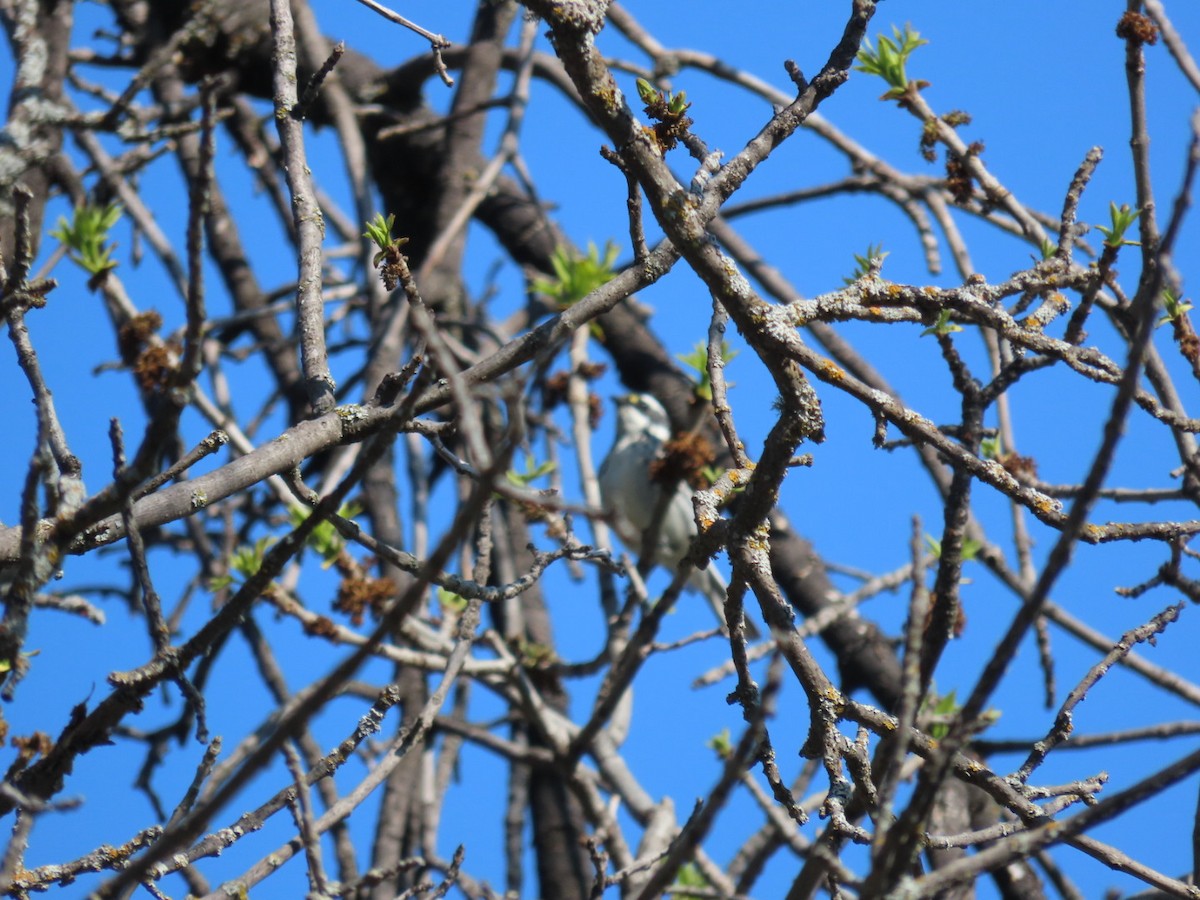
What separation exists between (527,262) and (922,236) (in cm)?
168

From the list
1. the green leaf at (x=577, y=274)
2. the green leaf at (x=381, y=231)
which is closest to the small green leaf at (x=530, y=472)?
the green leaf at (x=577, y=274)

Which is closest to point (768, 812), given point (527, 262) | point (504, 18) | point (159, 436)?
point (159, 436)

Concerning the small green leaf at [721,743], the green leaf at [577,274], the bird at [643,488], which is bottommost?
the small green leaf at [721,743]

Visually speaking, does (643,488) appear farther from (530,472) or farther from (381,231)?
(381,231)

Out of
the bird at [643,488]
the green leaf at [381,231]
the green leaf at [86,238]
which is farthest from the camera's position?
the bird at [643,488]

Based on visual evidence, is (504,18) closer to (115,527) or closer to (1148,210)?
(1148,210)

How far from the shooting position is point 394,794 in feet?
12.4

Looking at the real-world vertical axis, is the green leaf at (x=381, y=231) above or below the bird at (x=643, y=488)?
below

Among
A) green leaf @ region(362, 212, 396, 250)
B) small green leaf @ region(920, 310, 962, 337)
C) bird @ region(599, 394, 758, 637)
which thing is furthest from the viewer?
bird @ region(599, 394, 758, 637)

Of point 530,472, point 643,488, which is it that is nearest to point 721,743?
point 530,472

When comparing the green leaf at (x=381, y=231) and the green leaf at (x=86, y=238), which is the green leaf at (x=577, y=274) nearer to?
the green leaf at (x=86, y=238)

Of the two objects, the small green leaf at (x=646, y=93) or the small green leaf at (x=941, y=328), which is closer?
the small green leaf at (x=646, y=93)

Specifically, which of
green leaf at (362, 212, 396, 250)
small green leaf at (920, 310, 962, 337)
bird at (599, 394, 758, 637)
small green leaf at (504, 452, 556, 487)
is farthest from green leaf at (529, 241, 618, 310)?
bird at (599, 394, 758, 637)

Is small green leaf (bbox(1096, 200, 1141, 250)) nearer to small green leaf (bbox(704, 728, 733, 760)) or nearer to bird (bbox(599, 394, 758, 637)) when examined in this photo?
small green leaf (bbox(704, 728, 733, 760))
